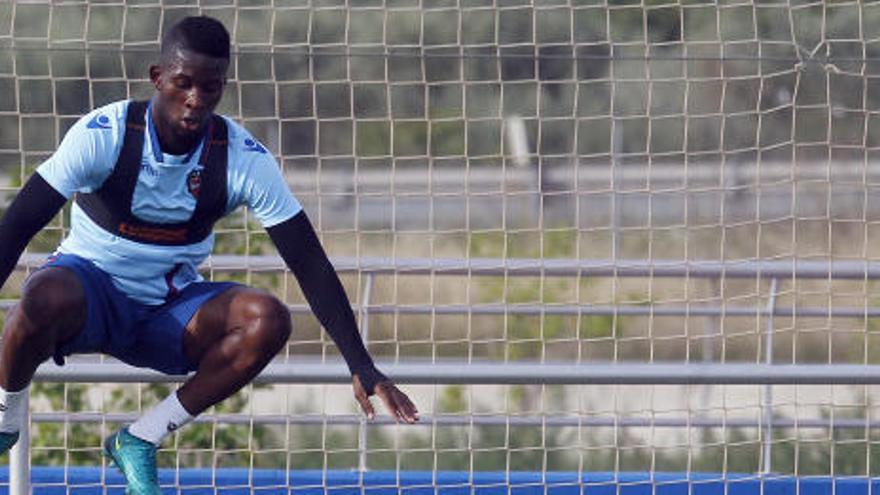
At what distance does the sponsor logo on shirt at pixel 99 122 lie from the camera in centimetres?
563

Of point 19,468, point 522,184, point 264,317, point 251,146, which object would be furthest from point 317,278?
point 522,184

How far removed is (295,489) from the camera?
790 cm

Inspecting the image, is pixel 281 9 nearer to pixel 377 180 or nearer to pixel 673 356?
pixel 377 180

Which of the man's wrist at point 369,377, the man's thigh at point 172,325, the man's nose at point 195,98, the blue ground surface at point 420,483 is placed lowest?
the blue ground surface at point 420,483

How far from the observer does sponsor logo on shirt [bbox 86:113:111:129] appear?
5.63m

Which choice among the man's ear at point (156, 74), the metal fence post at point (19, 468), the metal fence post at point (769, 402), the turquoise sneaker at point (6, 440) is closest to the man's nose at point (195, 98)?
the man's ear at point (156, 74)

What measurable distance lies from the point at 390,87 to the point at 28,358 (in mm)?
2756

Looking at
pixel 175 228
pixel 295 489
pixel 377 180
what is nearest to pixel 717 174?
pixel 377 180

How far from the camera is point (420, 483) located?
8023 mm

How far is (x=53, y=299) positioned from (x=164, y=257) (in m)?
0.38

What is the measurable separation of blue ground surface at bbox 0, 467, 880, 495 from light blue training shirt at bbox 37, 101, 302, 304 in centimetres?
209

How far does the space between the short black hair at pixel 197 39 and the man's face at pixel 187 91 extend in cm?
1

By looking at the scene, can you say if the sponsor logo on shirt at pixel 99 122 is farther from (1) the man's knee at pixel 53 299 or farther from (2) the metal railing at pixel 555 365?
(2) the metal railing at pixel 555 365

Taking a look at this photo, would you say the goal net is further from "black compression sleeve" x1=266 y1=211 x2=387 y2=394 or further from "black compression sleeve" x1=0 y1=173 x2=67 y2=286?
"black compression sleeve" x1=0 y1=173 x2=67 y2=286
